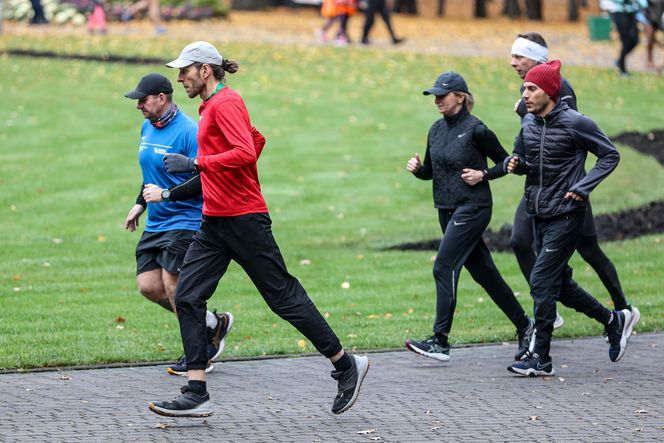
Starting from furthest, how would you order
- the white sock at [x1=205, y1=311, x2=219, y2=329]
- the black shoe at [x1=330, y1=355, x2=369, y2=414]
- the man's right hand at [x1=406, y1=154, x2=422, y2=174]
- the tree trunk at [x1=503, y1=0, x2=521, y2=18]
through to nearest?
the tree trunk at [x1=503, y1=0, x2=521, y2=18] < the man's right hand at [x1=406, y1=154, x2=422, y2=174] < the white sock at [x1=205, y1=311, x2=219, y2=329] < the black shoe at [x1=330, y1=355, x2=369, y2=414]

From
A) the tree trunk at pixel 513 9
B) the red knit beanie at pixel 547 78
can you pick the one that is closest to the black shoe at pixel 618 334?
the red knit beanie at pixel 547 78

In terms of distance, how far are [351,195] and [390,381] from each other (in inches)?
333

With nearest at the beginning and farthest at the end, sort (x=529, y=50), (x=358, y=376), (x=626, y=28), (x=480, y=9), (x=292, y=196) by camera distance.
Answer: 1. (x=358, y=376)
2. (x=529, y=50)
3. (x=292, y=196)
4. (x=626, y=28)
5. (x=480, y=9)

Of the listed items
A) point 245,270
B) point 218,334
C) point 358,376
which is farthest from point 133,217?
point 358,376

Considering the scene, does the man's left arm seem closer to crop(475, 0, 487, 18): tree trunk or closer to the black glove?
the black glove

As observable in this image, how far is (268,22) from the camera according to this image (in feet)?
118

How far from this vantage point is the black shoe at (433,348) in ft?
28.2

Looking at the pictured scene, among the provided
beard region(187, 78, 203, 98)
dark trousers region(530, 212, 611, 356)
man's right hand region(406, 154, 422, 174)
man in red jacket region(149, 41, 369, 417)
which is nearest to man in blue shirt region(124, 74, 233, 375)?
man in red jacket region(149, 41, 369, 417)

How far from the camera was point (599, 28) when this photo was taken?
34438mm

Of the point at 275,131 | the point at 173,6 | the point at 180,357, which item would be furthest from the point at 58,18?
the point at 180,357

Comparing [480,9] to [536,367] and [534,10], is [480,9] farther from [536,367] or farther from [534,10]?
[536,367]

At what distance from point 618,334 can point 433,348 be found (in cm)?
131

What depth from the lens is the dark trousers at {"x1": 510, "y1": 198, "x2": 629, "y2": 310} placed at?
8.75 meters

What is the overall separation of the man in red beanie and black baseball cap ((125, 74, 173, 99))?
2.35 metres
